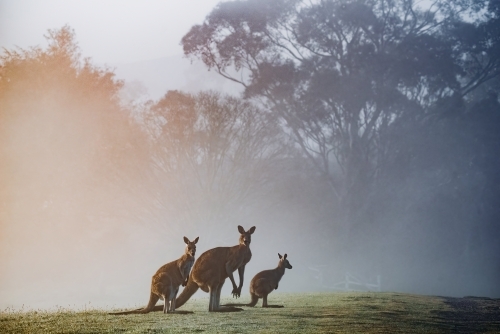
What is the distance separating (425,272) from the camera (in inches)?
1230

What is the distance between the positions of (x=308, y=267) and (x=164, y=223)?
21.4ft

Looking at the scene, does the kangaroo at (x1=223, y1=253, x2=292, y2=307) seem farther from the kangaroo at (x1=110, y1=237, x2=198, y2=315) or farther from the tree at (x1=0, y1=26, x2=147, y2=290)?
the tree at (x1=0, y1=26, x2=147, y2=290)

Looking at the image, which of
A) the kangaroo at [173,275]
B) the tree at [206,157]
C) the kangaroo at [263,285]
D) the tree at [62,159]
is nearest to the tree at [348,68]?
the tree at [206,157]

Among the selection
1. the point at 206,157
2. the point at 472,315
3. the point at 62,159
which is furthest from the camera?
the point at 206,157

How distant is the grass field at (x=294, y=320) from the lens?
11008mm

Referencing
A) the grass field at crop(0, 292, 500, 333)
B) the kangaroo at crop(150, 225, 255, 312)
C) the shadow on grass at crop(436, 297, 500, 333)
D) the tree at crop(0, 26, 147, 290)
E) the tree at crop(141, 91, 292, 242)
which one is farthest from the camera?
the tree at crop(141, 91, 292, 242)

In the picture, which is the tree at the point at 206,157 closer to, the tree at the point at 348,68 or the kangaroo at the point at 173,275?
the tree at the point at 348,68

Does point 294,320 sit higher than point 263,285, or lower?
lower

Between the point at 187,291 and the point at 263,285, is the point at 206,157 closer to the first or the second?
the point at 263,285

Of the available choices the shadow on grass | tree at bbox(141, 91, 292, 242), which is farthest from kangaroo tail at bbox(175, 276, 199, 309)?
tree at bbox(141, 91, 292, 242)

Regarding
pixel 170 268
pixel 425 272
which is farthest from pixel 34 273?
pixel 170 268

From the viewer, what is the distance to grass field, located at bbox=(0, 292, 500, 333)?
11.0 m

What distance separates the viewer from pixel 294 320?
12.2 m

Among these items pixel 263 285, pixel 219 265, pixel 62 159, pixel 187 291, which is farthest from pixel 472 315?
pixel 62 159
